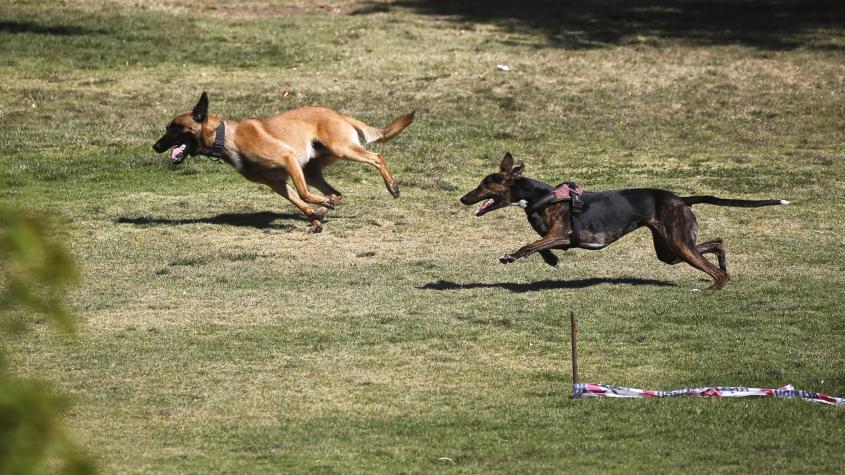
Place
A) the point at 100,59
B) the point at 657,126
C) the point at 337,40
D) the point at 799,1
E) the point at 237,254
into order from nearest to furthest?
the point at 237,254, the point at 657,126, the point at 100,59, the point at 337,40, the point at 799,1

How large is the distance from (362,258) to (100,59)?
1176 centimetres

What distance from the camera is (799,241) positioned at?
14.2 meters

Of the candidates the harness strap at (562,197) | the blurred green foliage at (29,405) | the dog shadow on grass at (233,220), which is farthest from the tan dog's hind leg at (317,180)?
the blurred green foliage at (29,405)

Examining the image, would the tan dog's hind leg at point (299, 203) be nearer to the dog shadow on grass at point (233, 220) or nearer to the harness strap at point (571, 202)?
the dog shadow on grass at point (233, 220)

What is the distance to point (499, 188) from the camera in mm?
11969

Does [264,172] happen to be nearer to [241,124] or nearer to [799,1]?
[241,124]

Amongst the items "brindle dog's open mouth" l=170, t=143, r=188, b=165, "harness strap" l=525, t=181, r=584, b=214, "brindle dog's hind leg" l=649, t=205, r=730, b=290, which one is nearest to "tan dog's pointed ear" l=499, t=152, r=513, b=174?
"harness strap" l=525, t=181, r=584, b=214

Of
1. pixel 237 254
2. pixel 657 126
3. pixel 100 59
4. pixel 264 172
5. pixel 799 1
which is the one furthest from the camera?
pixel 799 1

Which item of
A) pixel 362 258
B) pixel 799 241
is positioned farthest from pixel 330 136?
pixel 799 241

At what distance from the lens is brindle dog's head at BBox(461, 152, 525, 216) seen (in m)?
11.9

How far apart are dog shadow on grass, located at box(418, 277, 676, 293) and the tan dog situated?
2.83 metres

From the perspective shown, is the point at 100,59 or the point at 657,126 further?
the point at 100,59

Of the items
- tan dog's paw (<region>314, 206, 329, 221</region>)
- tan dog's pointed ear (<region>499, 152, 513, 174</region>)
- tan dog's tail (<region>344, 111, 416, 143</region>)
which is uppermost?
tan dog's pointed ear (<region>499, 152, 513, 174</region>)

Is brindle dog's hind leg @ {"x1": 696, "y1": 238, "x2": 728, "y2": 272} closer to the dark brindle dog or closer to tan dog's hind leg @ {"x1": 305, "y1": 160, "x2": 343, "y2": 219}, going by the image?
the dark brindle dog
